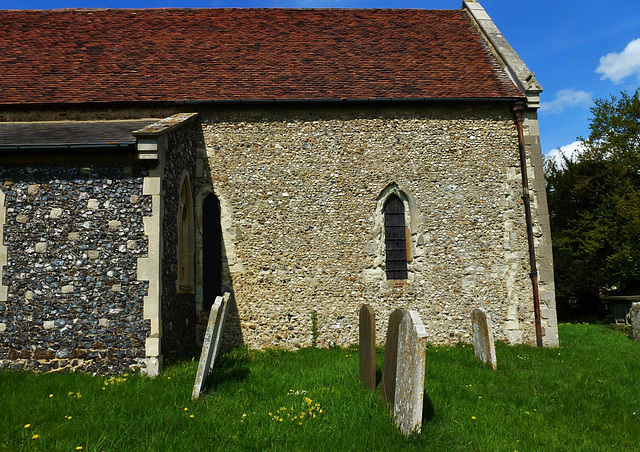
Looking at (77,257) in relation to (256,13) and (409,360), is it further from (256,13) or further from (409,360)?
(256,13)

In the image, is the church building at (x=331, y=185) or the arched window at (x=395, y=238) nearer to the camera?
the church building at (x=331, y=185)

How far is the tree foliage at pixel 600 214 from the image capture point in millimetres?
17312

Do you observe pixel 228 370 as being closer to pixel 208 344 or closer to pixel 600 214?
pixel 208 344

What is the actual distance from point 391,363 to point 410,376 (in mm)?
748

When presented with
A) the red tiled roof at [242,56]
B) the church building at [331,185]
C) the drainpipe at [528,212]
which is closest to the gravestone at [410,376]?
the church building at [331,185]

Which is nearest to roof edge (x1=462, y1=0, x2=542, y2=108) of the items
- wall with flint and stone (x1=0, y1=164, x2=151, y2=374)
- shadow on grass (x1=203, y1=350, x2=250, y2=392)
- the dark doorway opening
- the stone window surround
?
the stone window surround

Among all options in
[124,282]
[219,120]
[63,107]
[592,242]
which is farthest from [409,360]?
[592,242]

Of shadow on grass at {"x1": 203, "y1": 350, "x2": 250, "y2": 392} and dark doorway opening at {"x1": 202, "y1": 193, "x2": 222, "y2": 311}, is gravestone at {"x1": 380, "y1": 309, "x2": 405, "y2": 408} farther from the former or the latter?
dark doorway opening at {"x1": 202, "y1": 193, "x2": 222, "y2": 311}

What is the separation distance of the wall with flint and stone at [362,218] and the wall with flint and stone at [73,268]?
2808mm

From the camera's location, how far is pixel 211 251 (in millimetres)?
9477

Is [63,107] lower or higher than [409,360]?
higher

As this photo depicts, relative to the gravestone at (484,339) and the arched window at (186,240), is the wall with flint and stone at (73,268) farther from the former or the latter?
the gravestone at (484,339)

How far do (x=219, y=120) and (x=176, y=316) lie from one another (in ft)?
14.4

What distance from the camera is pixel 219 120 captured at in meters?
9.82
